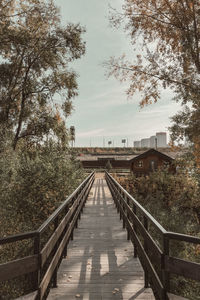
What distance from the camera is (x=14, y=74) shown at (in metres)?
17.1

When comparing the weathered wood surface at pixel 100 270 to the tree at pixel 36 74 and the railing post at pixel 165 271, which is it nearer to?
the railing post at pixel 165 271

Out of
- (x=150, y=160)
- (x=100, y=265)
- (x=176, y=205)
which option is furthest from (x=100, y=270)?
(x=150, y=160)

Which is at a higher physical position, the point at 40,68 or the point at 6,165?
the point at 40,68

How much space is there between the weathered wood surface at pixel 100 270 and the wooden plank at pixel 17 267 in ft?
4.01

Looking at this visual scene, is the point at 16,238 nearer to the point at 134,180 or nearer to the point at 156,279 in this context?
the point at 156,279

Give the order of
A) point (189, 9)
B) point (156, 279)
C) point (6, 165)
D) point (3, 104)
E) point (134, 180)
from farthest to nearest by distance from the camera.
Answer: point (134, 180) → point (3, 104) → point (6, 165) → point (189, 9) → point (156, 279)

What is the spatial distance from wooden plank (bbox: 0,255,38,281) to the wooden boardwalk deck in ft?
4.02

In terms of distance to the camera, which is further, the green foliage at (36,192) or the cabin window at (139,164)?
Result: the cabin window at (139,164)

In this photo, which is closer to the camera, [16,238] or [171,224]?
[16,238]

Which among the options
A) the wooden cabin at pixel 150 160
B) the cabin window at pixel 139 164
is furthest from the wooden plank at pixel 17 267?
the cabin window at pixel 139 164

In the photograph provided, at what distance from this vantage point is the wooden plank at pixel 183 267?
87.9 inches

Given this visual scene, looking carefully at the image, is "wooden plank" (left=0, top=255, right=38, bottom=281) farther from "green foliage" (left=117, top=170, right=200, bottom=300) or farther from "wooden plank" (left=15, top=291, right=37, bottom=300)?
"green foliage" (left=117, top=170, right=200, bottom=300)

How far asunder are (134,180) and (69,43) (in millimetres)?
12951

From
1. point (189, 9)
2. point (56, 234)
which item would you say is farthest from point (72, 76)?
point (56, 234)
